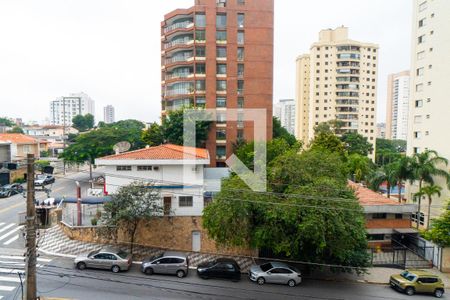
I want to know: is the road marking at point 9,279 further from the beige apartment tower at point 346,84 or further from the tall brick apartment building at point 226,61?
the beige apartment tower at point 346,84

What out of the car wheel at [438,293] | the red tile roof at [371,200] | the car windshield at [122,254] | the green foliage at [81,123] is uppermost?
the green foliage at [81,123]

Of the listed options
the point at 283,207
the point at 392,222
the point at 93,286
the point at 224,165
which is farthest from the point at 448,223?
the point at 224,165

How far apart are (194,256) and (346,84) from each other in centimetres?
6575

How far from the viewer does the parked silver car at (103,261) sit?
18.4 meters

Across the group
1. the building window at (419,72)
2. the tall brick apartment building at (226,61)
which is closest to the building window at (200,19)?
the tall brick apartment building at (226,61)

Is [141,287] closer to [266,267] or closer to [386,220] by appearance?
[266,267]

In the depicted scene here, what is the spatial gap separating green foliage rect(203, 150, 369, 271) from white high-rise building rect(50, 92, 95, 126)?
16213 centimetres

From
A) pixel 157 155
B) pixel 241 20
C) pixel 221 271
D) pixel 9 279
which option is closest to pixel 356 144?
pixel 241 20

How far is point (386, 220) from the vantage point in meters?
24.9

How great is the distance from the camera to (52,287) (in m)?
16.0

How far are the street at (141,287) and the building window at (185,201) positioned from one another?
4.65 meters

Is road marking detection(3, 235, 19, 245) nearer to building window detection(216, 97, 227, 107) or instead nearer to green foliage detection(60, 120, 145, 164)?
green foliage detection(60, 120, 145, 164)

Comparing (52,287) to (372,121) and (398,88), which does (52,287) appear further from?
(398,88)

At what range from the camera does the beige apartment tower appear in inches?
2972
